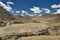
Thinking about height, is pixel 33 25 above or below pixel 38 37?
above

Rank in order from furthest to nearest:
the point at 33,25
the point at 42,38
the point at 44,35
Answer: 1. the point at 33,25
2. the point at 44,35
3. the point at 42,38

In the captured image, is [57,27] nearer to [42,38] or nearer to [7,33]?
[42,38]

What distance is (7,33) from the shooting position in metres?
15.9

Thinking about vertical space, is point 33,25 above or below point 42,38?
above

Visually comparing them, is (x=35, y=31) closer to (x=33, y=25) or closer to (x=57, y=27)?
(x=33, y=25)

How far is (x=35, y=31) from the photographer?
15.5 metres

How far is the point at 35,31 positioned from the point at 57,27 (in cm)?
223

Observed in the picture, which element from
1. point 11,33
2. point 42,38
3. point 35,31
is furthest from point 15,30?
point 42,38

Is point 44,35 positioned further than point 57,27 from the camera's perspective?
No

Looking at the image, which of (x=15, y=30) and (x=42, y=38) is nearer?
(x=42, y=38)

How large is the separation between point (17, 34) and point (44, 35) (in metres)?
2.15

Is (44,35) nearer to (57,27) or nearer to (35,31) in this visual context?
(35,31)

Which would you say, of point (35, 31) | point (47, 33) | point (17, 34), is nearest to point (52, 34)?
point (47, 33)

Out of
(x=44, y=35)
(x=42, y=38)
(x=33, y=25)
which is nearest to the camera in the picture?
(x=42, y=38)
